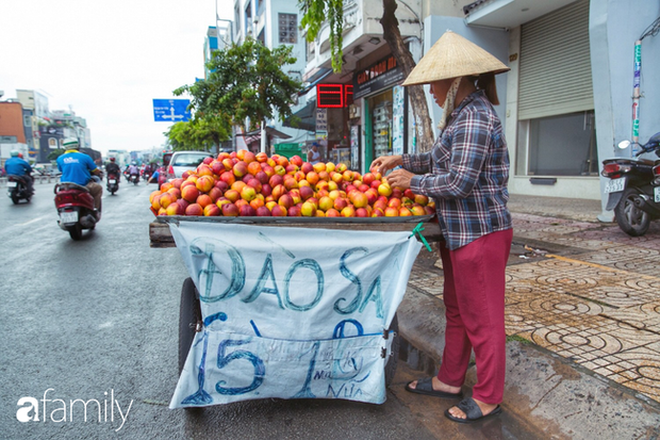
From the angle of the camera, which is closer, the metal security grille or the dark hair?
the dark hair

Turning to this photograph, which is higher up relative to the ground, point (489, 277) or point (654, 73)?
point (654, 73)

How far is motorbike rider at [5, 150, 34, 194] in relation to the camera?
45.0 ft

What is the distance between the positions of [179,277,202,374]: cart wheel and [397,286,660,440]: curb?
1.49 m

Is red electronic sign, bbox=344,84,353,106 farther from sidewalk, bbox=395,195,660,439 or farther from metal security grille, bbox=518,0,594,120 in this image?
Answer: sidewalk, bbox=395,195,660,439

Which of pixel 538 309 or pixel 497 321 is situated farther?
pixel 538 309

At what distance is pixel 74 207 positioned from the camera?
7215mm

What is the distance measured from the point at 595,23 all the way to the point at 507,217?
249 inches

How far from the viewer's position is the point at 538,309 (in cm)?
344

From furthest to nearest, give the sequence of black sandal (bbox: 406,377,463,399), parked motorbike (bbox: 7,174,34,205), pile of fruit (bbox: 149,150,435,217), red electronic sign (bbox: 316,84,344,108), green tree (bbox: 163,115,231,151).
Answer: green tree (bbox: 163,115,231,151)
red electronic sign (bbox: 316,84,344,108)
parked motorbike (bbox: 7,174,34,205)
black sandal (bbox: 406,377,463,399)
pile of fruit (bbox: 149,150,435,217)

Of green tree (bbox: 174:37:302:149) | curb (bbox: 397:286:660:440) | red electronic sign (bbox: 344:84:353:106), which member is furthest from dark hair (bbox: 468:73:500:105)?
green tree (bbox: 174:37:302:149)

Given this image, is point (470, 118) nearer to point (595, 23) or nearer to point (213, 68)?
point (595, 23)

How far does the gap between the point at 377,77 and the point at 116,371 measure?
39.5ft

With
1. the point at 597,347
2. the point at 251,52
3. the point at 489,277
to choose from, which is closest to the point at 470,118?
the point at 489,277

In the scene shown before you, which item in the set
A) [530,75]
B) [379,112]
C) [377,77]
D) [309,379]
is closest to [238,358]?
[309,379]
